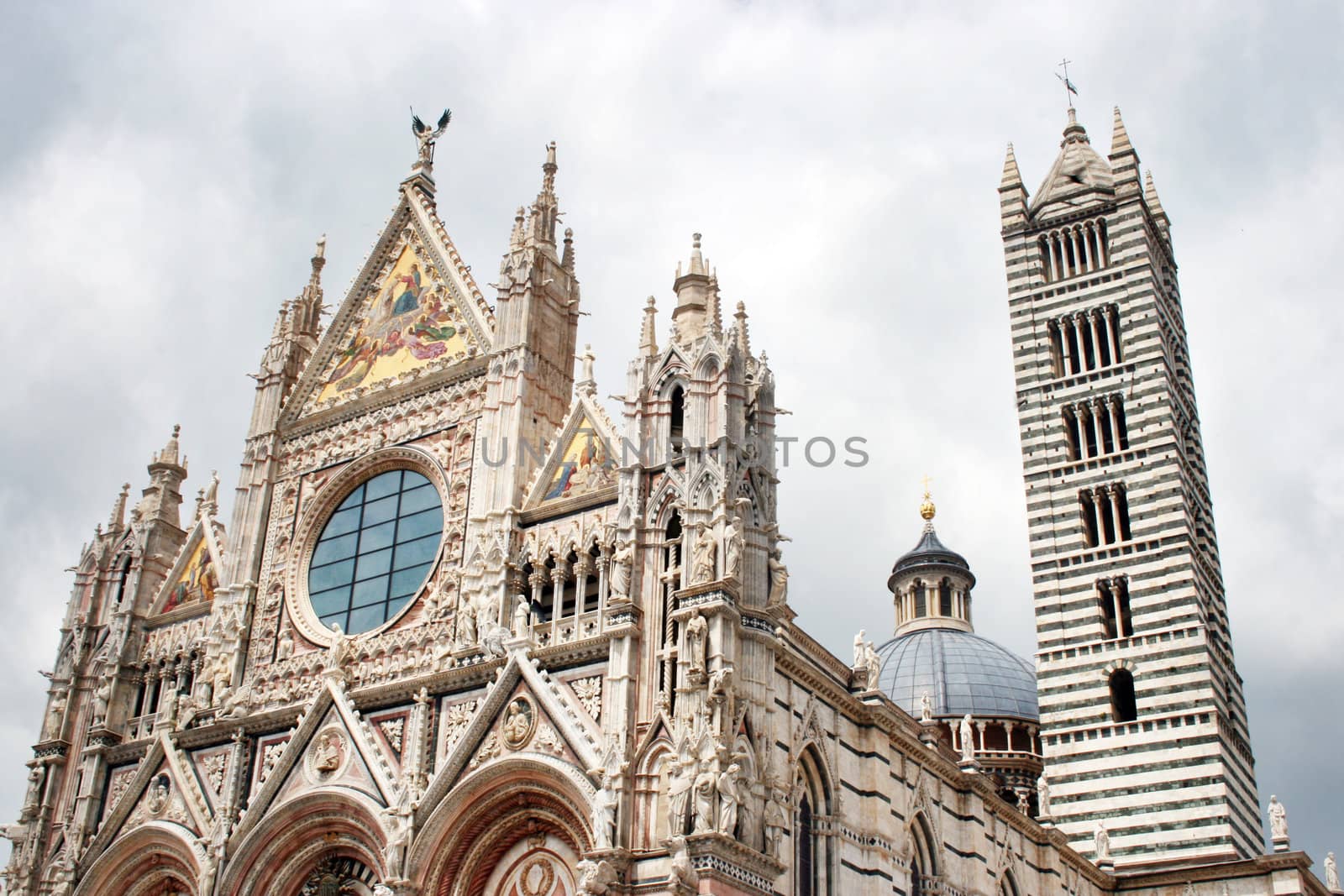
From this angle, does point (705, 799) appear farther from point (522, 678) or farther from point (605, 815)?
point (522, 678)

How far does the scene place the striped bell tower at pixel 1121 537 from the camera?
3519cm

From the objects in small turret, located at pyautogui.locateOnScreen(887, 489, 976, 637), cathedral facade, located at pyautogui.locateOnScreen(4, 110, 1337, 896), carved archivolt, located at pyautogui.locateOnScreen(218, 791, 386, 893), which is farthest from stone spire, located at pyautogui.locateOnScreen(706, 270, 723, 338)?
small turret, located at pyautogui.locateOnScreen(887, 489, 976, 637)

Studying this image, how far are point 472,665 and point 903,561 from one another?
36.4 metres

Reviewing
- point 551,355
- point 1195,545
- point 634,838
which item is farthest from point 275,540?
point 1195,545

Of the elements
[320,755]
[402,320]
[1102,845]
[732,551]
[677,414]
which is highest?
[402,320]

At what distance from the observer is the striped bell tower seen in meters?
35.2

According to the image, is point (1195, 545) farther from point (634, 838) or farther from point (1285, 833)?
point (634, 838)

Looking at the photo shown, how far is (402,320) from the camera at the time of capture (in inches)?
1123

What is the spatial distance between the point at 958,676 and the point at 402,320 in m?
28.0

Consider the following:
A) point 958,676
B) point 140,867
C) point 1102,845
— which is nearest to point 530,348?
point 140,867

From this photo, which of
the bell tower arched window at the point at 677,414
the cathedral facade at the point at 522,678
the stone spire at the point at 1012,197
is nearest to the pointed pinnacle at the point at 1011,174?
the stone spire at the point at 1012,197

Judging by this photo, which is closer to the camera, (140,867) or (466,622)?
(466,622)

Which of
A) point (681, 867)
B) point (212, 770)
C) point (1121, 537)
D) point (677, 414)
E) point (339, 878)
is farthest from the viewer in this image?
point (1121, 537)

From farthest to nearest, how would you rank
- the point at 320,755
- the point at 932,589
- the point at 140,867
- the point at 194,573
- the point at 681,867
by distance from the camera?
the point at 932,589 → the point at 194,573 → the point at 140,867 → the point at 320,755 → the point at 681,867
